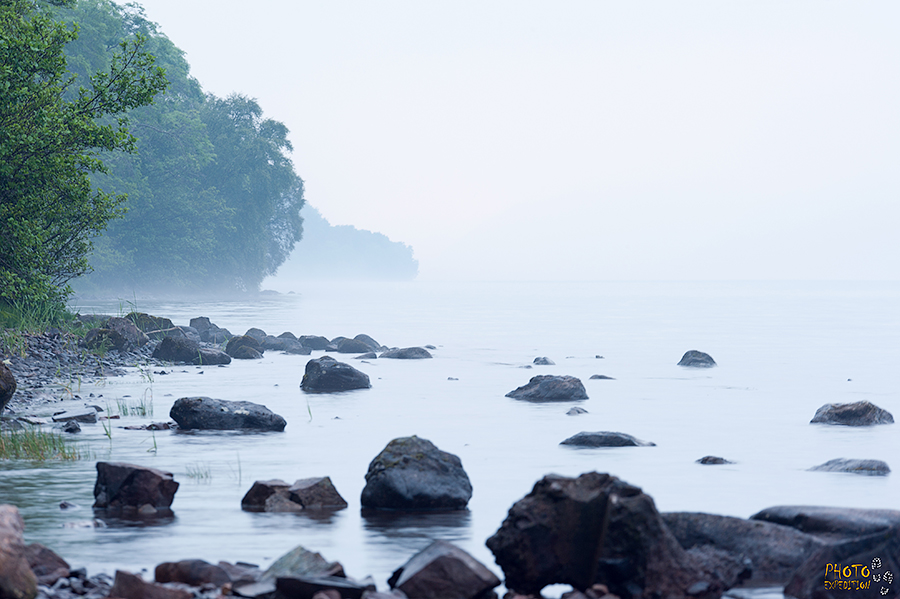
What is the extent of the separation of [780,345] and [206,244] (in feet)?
171

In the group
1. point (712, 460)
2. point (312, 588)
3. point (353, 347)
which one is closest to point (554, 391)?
point (712, 460)

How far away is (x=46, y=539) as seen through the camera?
829 cm

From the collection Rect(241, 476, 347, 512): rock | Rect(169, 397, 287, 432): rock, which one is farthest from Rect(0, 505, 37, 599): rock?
Rect(169, 397, 287, 432): rock

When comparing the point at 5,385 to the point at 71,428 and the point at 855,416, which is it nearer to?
the point at 71,428

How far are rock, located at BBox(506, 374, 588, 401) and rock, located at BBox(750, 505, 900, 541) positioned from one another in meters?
12.5

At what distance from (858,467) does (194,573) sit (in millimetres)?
9925

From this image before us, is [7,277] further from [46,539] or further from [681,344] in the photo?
[681,344]

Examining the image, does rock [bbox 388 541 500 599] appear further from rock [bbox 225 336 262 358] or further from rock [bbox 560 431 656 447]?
rock [bbox 225 336 262 358]

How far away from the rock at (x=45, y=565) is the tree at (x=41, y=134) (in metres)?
14.1

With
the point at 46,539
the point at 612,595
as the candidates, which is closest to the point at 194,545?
the point at 46,539

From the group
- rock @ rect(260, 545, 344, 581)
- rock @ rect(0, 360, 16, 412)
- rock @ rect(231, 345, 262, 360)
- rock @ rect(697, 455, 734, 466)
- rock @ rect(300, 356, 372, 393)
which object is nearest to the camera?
rock @ rect(260, 545, 344, 581)

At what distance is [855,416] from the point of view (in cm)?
1792

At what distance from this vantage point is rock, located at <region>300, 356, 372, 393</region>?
22.0 m

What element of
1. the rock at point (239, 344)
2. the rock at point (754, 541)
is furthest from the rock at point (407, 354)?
the rock at point (754, 541)
